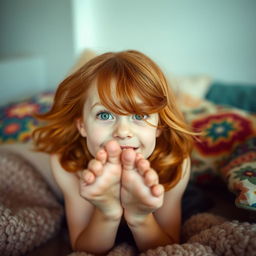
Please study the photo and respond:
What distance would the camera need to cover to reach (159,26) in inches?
58.7

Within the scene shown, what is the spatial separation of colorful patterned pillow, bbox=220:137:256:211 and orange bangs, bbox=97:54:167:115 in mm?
254

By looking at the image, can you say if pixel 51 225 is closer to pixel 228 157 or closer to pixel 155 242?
pixel 155 242

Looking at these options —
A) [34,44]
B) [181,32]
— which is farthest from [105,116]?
[34,44]

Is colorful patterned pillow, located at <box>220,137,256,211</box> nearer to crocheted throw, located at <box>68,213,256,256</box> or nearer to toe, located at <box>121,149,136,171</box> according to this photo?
crocheted throw, located at <box>68,213,256,256</box>

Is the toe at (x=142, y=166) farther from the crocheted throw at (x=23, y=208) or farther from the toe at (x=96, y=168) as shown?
the crocheted throw at (x=23, y=208)

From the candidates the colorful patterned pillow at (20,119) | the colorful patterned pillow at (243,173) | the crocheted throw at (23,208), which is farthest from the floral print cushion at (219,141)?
the colorful patterned pillow at (20,119)

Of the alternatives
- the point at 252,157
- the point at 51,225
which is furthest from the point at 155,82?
the point at 51,225

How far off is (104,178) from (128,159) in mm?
56

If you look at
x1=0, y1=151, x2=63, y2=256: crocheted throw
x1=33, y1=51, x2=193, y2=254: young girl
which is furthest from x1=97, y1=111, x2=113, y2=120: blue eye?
x1=0, y1=151, x2=63, y2=256: crocheted throw

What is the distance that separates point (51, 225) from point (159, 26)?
109 cm

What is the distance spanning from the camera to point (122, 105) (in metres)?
0.64

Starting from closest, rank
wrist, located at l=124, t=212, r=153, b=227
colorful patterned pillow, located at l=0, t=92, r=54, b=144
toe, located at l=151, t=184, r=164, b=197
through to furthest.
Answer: toe, located at l=151, t=184, r=164, b=197 < wrist, located at l=124, t=212, r=153, b=227 < colorful patterned pillow, located at l=0, t=92, r=54, b=144

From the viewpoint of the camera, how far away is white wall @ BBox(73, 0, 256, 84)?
4.39 feet

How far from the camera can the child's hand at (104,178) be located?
55 cm
